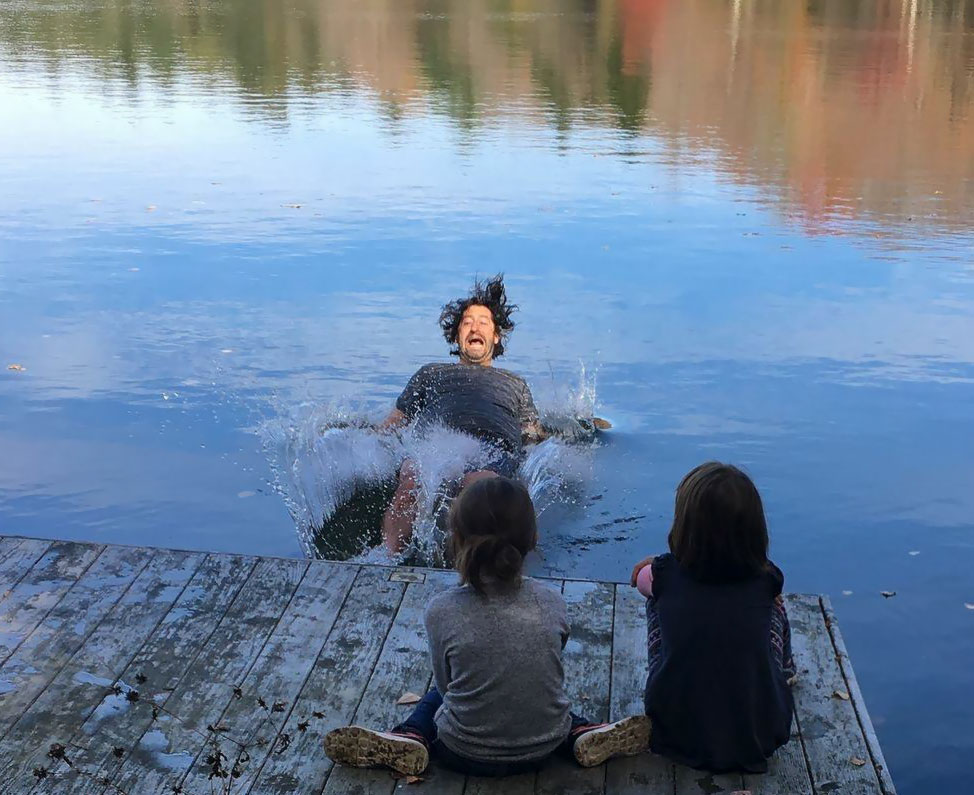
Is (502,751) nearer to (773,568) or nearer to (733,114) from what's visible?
(773,568)

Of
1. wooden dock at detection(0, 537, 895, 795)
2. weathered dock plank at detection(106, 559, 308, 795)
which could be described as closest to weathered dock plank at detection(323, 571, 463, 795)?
wooden dock at detection(0, 537, 895, 795)

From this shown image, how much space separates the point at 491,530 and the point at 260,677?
4.17 feet

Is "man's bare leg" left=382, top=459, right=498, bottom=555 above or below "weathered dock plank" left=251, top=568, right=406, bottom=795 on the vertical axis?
below

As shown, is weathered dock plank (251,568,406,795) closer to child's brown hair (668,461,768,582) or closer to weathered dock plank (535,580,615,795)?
weathered dock plank (535,580,615,795)

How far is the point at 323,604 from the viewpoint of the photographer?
16.5ft

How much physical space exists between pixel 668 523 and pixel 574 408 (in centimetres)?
168

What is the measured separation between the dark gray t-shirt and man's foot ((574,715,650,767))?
11.0ft

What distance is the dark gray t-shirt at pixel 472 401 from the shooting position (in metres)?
7.29

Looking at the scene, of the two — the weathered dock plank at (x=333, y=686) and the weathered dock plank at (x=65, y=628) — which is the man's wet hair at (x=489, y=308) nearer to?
the weathered dock plank at (x=333, y=686)

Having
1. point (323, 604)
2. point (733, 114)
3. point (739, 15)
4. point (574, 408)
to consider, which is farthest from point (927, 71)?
point (323, 604)

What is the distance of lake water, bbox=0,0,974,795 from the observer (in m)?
7.12

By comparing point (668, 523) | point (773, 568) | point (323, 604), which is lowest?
point (668, 523)

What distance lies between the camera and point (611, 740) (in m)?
3.97

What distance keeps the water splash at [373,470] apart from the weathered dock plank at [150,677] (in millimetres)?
1471
